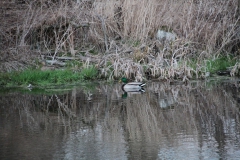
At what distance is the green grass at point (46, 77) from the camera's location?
15.1 meters

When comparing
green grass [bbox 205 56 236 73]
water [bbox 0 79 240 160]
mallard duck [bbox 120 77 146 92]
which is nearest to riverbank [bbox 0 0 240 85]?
green grass [bbox 205 56 236 73]

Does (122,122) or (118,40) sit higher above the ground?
(118,40)

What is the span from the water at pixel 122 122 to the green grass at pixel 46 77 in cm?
72

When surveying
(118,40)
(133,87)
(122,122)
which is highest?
(118,40)

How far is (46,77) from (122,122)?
18.7 ft

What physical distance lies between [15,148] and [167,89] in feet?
20.2

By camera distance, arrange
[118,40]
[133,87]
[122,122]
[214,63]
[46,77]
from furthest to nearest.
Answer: [118,40] < [214,63] < [46,77] < [133,87] < [122,122]

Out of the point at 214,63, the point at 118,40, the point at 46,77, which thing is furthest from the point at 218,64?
the point at 46,77

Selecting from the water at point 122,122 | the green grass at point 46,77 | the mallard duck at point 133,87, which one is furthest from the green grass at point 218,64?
the green grass at point 46,77

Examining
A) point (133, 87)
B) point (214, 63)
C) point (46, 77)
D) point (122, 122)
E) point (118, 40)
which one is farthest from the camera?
point (118, 40)

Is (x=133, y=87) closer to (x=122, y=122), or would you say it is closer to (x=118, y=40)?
(x=122, y=122)

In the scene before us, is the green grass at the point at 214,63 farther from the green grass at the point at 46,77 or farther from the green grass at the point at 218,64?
→ the green grass at the point at 46,77

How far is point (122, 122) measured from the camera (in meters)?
10.2

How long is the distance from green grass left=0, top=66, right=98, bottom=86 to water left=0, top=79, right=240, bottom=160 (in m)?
0.72
